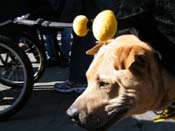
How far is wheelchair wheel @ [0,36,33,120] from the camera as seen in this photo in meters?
4.71

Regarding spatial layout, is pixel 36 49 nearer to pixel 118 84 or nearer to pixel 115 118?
pixel 115 118

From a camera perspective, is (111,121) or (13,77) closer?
(111,121)

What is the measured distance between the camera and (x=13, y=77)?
18.2 ft

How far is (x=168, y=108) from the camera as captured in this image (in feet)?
8.73


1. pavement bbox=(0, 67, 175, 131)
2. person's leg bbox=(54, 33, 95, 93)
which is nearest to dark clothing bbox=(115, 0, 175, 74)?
pavement bbox=(0, 67, 175, 131)

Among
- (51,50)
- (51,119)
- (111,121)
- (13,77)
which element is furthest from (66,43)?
(111,121)

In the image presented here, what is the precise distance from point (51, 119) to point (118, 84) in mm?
2358

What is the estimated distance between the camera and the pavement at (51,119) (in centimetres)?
457

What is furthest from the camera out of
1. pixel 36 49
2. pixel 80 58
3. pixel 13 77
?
pixel 36 49

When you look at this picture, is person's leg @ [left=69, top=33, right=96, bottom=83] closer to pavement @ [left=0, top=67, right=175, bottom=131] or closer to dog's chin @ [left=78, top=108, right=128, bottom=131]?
pavement @ [left=0, top=67, right=175, bottom=131]

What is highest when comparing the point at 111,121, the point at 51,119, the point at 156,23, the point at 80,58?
the point at 156,23

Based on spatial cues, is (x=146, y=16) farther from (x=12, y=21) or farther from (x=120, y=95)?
(x=12, y=21)

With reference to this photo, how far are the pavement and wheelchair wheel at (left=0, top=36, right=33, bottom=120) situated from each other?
0.46 ft

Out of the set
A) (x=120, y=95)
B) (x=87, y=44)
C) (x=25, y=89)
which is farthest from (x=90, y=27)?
(x=87, y=44)
